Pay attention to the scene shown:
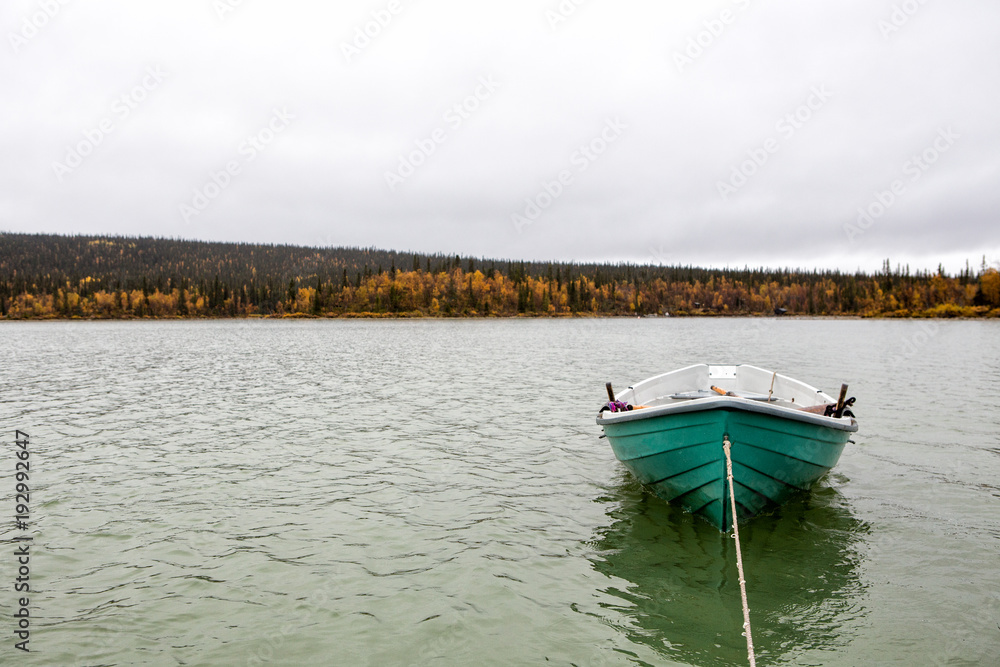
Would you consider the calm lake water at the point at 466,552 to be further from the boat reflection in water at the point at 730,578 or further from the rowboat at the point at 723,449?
the rowboat at the point at 723,449

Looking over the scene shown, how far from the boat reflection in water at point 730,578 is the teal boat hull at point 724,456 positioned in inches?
22.4

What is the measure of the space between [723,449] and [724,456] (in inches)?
4.4

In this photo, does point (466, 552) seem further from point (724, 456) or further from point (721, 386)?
point (721, 386)

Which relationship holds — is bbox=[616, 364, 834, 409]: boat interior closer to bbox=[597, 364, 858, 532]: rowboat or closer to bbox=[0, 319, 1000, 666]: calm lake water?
bbox=[0, 319, 1000, 666]: calm lake water

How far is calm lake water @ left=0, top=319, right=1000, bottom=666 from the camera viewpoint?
6852mm

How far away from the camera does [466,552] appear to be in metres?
A: 9.41

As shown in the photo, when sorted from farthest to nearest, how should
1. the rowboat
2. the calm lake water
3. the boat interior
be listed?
1. the boat interior
2. the rowboat
3. the calm lake water

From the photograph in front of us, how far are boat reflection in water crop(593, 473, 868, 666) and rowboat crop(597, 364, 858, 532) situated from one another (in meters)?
0.56

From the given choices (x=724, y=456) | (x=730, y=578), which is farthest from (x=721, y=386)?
(x=730, y=578)

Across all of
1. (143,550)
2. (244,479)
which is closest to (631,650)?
(143,550)

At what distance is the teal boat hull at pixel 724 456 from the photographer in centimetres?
898

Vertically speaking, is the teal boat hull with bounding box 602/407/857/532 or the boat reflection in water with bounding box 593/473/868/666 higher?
the teal boat hull with bounding box 602/407/857/532

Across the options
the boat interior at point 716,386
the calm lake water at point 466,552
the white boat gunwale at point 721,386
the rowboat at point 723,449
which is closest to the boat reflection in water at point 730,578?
the calm lake water at point 466,552

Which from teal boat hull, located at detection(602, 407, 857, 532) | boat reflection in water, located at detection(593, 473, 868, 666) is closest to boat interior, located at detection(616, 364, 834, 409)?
boat reflection in water, located at detection(593, 473, 868, 666)
